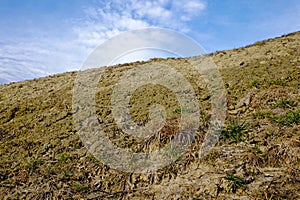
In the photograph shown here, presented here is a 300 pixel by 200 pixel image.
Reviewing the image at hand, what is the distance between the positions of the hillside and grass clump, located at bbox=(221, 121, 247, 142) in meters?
0.03

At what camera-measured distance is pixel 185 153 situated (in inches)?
305

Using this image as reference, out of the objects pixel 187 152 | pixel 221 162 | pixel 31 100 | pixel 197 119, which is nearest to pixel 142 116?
pixel 197 119

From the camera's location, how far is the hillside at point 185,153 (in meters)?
6.66

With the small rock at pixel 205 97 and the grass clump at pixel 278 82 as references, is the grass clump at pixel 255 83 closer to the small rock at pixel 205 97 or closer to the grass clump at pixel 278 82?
the grass clump at pixel 278 82

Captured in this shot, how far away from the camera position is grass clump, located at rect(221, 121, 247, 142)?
8.06 m

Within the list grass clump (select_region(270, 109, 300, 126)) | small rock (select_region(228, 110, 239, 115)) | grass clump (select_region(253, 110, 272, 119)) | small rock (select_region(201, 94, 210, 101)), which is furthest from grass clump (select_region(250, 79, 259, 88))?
grass clump (select_region(270, 109, 300, 126))

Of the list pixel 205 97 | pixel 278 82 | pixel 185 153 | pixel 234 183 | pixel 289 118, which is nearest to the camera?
pixel 234 183

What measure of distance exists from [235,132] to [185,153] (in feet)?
5.26

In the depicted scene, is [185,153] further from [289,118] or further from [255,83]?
[255,83]

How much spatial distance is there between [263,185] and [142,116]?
4.58 meters

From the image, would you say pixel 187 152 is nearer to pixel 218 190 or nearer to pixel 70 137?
pixel 218 190

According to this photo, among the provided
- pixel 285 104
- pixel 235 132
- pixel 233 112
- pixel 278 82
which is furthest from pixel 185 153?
pixel 278 82

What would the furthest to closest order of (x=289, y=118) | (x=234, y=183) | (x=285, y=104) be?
(x=285, y=104) < (x=289, y=118) < (x=234, y=183)

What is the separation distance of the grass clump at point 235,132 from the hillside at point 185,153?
3cm
